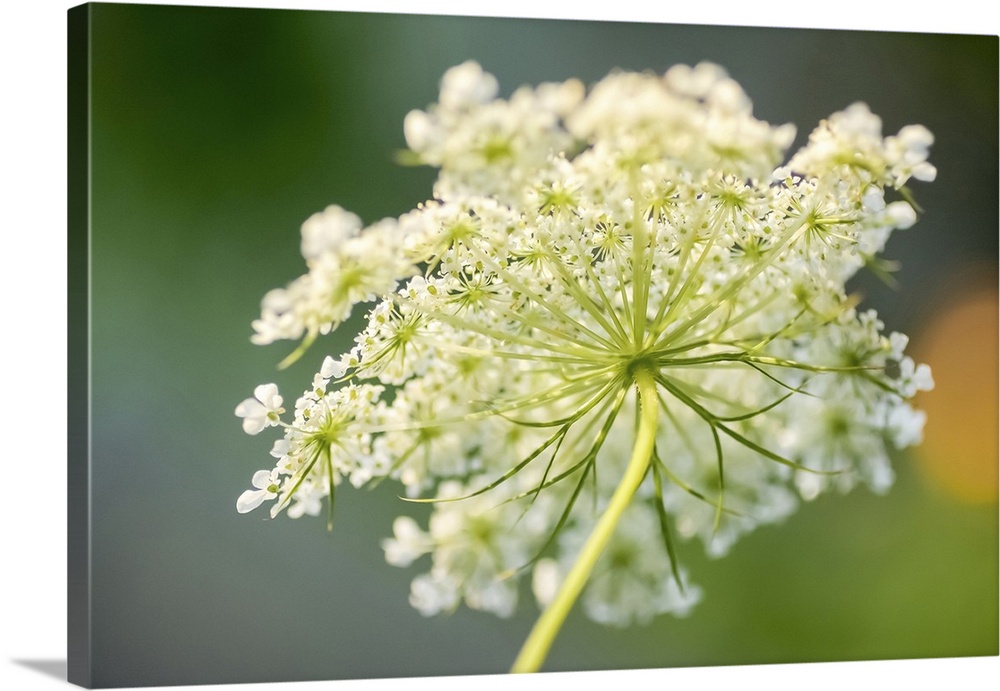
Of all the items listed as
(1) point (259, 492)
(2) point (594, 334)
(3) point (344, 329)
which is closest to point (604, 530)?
(2) point (594, 334)

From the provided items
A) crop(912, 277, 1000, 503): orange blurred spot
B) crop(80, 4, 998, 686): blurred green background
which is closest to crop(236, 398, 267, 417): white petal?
crop(80, 4, 998, 686): blurred green background

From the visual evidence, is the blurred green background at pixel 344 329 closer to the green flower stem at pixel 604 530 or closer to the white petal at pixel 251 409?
the white petal at pixel 251 409

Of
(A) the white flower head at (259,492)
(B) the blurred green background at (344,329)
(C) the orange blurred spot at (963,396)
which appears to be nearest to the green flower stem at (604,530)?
(A) the white flower head at (259,492)

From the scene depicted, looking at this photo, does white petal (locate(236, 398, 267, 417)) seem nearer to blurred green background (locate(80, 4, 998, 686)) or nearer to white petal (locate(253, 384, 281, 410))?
white petal (locate(253, 384, 281, 410))

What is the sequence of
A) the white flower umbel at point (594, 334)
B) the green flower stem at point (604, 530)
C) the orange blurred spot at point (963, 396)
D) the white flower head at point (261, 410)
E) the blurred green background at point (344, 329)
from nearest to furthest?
the green flower stem at point (604, 530) < the white flower umbel at point (594, 334) < the white flower head at point (261, 410) < the blurred green background at point (344, 329) < the orange blurred spot at point (963, 396)

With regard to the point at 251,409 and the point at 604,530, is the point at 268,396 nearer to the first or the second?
the point at 251,409

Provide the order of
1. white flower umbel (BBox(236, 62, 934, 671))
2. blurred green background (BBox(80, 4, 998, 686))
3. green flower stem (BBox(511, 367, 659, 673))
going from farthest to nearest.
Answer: blurred green background (BBox(80, 4, 998, 686))
white flower umbel (BBox(236, 62, 934, 671))
green flower stem (BBox(511, 367, 659, 673))

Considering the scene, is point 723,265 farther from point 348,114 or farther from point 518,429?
point 348,114

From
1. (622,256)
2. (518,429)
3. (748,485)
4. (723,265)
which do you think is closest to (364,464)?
(518,429)
